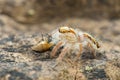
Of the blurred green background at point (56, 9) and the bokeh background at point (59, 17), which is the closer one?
the bokeh background at point (59, 17)

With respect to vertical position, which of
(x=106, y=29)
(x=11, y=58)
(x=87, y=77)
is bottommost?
(x=87, y=77)

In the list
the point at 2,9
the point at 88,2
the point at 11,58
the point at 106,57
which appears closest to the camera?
the point at 11,58

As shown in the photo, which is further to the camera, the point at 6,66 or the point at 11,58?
the point at 11,58

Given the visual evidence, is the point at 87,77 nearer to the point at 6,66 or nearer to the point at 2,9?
the point at 6,66

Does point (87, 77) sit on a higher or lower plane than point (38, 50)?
lower

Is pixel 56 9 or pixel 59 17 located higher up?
pixel 56 9

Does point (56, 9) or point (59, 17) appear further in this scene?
point (59, 17)

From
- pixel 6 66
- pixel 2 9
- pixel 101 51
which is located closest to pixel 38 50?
pixel 6 66

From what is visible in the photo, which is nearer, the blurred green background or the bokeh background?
the bokeh background

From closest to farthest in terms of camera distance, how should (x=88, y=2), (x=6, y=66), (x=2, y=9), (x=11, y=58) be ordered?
1. (x=6, y=66)
2. (x=11, y=58)
3. (x=2, y=9)
4. (x=88, y=2)

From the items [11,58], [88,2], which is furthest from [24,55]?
[88,2]
